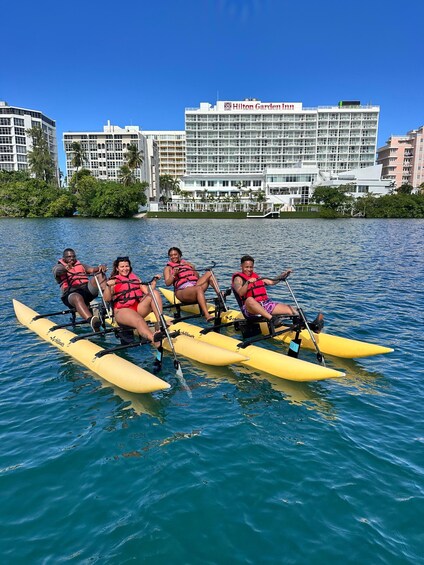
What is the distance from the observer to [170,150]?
18212 centimetres

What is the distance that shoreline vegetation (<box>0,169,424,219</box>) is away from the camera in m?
83.6

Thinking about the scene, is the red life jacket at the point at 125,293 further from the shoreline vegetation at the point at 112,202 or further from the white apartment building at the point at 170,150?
the white apartment building at the point at 170,150

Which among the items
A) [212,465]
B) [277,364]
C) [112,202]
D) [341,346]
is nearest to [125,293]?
[277,364]

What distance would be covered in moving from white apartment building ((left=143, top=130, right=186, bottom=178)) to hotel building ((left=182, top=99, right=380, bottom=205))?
46.7 metres

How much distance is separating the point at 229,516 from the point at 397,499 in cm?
219

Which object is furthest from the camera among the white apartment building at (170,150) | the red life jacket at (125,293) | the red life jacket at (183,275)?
the white apartment building at (170,150)

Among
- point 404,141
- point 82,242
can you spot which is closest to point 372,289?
point 82,242

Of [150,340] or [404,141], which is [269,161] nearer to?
[404,141]

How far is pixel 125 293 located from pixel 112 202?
8213cm

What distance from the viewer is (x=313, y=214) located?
94125mm

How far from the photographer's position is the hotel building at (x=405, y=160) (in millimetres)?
135375

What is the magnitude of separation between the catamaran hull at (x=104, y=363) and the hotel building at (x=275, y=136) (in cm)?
12585

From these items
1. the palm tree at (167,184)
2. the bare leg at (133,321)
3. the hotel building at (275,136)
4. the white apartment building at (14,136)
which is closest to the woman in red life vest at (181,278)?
the bare leg at (133,321)

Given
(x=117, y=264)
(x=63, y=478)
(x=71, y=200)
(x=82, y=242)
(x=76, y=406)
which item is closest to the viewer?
(x=63, y=478)
